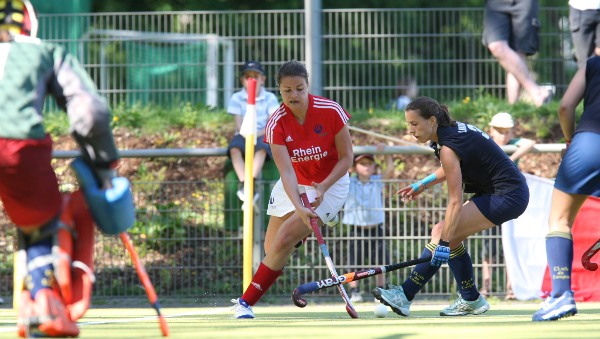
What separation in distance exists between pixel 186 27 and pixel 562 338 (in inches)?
404

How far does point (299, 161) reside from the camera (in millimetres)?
9141

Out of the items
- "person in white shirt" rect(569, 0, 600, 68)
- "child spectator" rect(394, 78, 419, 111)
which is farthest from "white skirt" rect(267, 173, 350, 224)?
"child spectator" rect(394, 78, 419, 111)

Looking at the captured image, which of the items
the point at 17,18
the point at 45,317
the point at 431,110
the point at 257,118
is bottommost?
the point at 45,317

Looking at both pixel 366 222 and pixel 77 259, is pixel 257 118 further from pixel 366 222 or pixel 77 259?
pixel 77 259

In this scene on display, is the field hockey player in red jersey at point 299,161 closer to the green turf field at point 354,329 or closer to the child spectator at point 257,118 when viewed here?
the green turf field at point 354,329

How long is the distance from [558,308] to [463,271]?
1.95m

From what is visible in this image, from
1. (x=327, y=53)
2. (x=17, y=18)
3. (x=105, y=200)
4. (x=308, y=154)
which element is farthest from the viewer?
(x=327, y=53)

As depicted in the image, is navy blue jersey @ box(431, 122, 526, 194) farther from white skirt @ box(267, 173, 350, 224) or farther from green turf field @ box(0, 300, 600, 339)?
green turf field @ box(0, 300, 600, 339)

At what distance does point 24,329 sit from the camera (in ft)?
18.9

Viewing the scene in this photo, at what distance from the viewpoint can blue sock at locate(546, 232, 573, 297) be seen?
7.30 m

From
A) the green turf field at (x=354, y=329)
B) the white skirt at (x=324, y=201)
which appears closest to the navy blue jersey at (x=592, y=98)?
the green turf field at (x=354, y=329)

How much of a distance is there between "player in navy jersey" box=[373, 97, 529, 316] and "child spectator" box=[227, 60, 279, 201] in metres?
3.32

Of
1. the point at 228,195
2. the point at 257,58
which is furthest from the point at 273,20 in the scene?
the point at 228,195

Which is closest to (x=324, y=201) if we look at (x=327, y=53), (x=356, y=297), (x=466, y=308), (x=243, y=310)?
(x=243, y=310)
